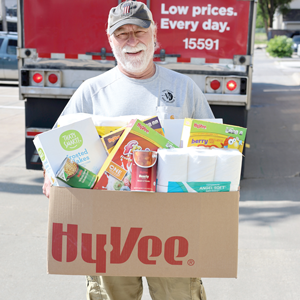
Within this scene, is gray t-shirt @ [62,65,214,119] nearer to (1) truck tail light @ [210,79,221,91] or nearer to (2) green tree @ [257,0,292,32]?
(1) truck tail light @ [210,79,221,91]

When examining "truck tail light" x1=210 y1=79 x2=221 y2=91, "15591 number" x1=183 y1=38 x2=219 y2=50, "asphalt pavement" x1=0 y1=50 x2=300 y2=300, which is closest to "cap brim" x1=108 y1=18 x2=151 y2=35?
"asphalt pavement" x1=0 y1=50 x2=300 y2=300

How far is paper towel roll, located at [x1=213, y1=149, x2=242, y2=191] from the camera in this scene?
5.85 ft

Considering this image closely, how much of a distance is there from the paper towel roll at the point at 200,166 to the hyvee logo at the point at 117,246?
0.28 meters

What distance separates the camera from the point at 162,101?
2.36m

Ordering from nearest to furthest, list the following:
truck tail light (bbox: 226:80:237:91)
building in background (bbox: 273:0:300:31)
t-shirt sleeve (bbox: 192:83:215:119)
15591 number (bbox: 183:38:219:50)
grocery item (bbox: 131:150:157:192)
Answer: grocery item (bbox: 131:150:157:192) < t-shirt sleeve (bbox: 192:83:215:119) < 15591 number (bbox: 183:38:219:50) < truck tail light (bbox: 226:80:237:91) < building in background (bbox: 273:0:300:31)

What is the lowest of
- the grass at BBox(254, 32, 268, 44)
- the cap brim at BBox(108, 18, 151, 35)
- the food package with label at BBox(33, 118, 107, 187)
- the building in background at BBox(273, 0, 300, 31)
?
the food package with label at BBox(33, 118, 107, 187)

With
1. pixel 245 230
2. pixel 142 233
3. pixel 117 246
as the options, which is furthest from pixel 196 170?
pixel 245 230

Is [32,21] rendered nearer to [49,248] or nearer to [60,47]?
[60,47]

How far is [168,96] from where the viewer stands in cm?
239

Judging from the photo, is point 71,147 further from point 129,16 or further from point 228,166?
point 129,16

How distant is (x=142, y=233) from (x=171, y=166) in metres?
0.33

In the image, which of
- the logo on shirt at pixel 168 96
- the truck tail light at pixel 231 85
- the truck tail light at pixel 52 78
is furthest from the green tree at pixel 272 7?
the logo on shirt at pixel 168 96

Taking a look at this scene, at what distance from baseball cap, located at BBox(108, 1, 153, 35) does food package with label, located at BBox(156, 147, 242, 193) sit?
80 cm

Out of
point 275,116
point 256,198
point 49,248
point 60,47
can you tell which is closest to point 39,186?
point 60,47
